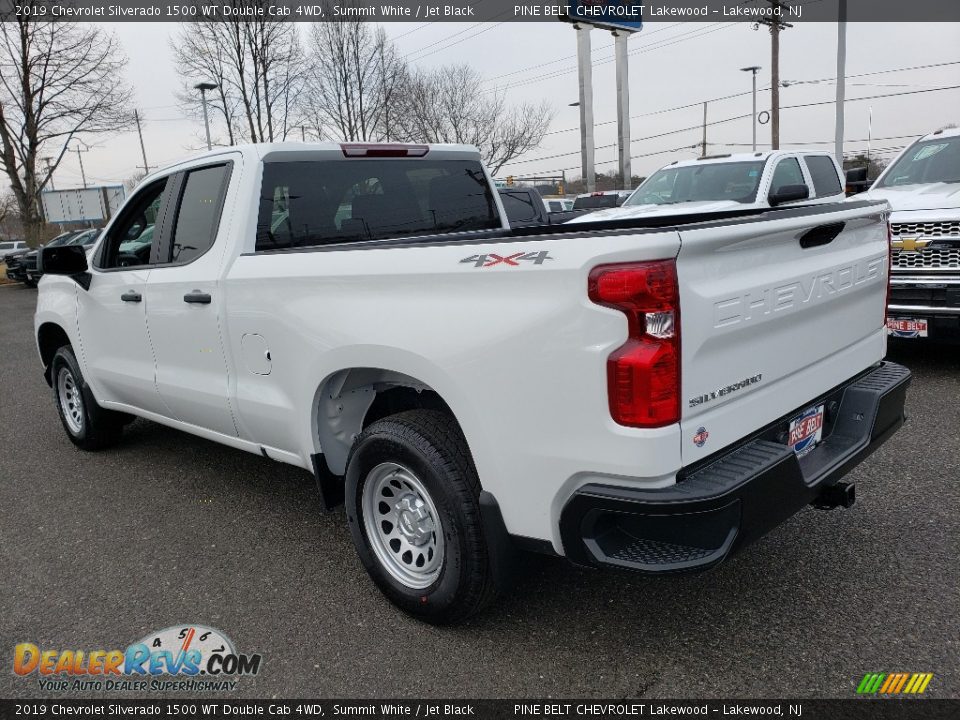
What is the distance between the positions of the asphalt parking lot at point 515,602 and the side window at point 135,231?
56.8 inches

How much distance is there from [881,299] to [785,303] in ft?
3.62

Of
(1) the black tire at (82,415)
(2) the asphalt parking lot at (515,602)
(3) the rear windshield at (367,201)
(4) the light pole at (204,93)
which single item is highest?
(4) the light pole at (204,93)

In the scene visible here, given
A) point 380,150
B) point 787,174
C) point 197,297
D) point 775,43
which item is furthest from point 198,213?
point 775,43

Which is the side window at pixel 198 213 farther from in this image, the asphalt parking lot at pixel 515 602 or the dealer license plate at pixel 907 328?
the dealer license plate at pixel 907 328

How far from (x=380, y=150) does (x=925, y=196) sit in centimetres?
511

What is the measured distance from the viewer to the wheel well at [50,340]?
5.65 m

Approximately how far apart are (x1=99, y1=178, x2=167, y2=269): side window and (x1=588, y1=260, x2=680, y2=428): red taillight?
3.17 m

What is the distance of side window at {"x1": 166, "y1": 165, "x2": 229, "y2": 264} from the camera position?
3.82 metres

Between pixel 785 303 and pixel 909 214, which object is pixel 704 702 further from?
pixel 909 214

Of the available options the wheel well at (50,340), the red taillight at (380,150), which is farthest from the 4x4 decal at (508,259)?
the wheel well at (50,340)

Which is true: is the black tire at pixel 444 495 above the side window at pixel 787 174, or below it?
below

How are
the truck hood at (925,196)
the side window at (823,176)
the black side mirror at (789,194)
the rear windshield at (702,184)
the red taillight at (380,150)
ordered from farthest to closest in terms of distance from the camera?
the side window at (823,176) → the rear windshield at (702,184) → the black side mirror at (789,194) → the truck hood at (925,196) → the red taillight at (380,150)

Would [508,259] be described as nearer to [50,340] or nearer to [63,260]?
[63,260]

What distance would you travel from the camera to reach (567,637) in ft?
9.50
